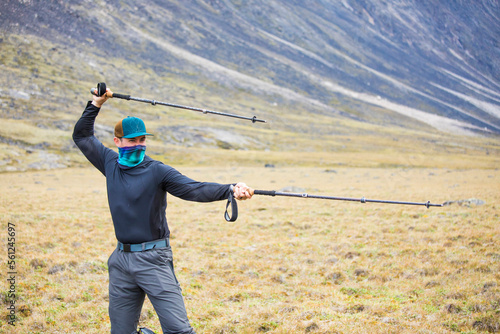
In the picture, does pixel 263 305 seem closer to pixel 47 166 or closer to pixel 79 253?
pixel 79 253

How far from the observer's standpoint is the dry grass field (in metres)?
7.75

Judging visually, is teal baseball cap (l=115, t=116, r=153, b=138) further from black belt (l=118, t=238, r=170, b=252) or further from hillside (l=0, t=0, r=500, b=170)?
hillside (l=0, t=0, r=500, b=170)

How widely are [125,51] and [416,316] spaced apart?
168 m

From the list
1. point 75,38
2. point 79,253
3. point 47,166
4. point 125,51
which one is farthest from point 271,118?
point 79,253

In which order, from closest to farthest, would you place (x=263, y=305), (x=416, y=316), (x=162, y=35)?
1. (x=416, y=316)
2. (x=263, y=305)
3. (x=162, y=35)

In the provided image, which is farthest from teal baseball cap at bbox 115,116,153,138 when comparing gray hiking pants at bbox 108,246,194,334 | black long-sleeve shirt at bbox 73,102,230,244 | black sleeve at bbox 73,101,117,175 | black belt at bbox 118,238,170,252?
gray hiking pants at bbox 108,246,194,334

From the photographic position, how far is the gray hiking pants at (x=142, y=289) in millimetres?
5324

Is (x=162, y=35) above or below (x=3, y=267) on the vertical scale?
above

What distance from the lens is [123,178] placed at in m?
5.74

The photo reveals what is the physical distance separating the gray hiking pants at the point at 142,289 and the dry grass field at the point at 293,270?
2383 millimetres

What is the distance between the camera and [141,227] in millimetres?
5551

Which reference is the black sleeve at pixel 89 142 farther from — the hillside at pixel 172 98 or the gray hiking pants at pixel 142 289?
the hillside at pixel 172 98

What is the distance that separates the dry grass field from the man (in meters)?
2.46

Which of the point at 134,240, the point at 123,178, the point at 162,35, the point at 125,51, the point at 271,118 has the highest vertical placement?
the point at 162,35
